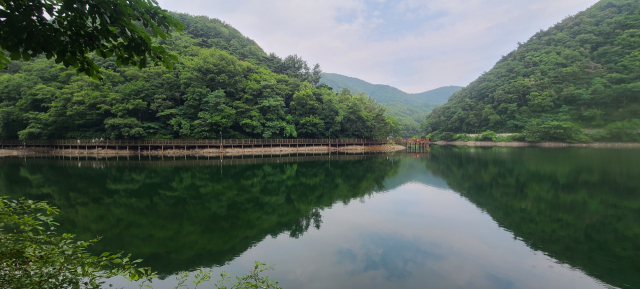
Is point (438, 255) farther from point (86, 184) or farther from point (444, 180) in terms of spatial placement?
point (86, 184)

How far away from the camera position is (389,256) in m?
7.55

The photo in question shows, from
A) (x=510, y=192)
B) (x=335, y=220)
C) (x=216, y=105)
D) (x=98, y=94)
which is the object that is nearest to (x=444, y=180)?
(x=510, y=192)

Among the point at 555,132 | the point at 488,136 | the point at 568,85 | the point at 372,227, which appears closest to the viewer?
the point at 372,227

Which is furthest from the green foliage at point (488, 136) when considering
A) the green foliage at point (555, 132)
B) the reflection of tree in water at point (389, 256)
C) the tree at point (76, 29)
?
the tree at point (76, 29)

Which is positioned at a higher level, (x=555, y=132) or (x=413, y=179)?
(x=555, y=132)

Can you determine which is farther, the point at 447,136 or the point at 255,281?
the point at 447,136

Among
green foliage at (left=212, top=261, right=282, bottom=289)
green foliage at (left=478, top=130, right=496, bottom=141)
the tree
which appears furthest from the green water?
green foliage at (left=478, top=130, right=496, bottom=141)

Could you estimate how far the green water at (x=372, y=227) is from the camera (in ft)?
21.6

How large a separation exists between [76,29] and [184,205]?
10524mm

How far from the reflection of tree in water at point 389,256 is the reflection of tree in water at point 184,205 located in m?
2.19

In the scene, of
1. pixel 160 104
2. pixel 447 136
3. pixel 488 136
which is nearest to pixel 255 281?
pixel 160 104

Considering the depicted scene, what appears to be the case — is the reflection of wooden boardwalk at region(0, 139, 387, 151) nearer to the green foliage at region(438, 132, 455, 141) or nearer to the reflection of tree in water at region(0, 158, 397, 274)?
the reflection of tree in water at region(0, 158, 397, 274)

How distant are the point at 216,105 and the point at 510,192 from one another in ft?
107

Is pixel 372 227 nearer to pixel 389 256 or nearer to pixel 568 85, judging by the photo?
pixel 389 256
